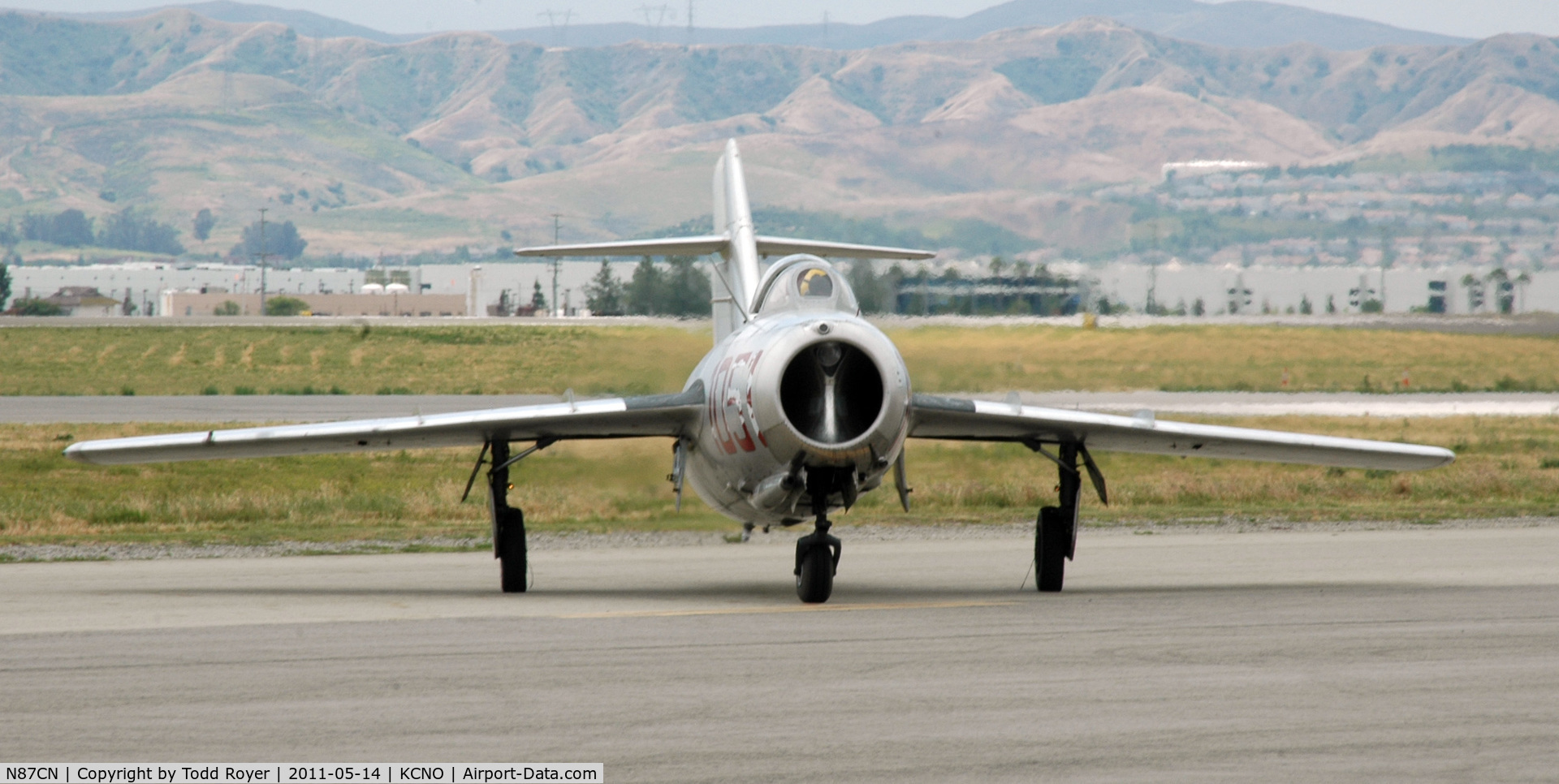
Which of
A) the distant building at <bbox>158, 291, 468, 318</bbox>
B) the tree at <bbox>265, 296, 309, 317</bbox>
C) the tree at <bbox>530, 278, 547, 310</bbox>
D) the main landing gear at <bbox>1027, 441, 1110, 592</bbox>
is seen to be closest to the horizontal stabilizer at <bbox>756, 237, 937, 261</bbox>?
the main landing gear at <bbox>1027, 441, 1110, 592</bbox>

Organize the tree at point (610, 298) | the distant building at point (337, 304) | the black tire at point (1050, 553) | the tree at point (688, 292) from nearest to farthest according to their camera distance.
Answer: the black tire at point (1050, 553)
the tree at point (688, 292)
the tree at point (610, 298)
the distant building at point (337, 304)

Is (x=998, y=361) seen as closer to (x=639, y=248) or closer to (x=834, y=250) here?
(x=834, y=250)

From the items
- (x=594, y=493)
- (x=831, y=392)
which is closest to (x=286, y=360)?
(x=594, y=493)

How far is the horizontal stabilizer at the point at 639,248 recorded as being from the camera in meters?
16.6

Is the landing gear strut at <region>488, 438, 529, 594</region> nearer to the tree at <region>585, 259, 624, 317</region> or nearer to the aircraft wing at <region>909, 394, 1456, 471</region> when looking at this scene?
the aircraft wing at <region>909, 394, 1456, 471</region>

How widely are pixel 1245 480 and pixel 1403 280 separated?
72.5m

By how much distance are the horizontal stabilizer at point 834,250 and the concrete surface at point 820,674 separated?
373 centimetres

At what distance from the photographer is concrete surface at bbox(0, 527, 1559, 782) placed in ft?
24.7

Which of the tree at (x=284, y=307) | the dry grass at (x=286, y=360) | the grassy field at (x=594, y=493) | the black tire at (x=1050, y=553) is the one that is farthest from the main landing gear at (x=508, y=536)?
the tree at (x=284, y=307)

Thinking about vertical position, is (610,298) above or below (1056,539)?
above

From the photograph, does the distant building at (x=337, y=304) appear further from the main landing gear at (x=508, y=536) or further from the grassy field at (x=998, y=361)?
the main landing gear at (x=508, y=536)

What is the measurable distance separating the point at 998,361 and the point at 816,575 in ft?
72.4

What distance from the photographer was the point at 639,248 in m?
17.5
